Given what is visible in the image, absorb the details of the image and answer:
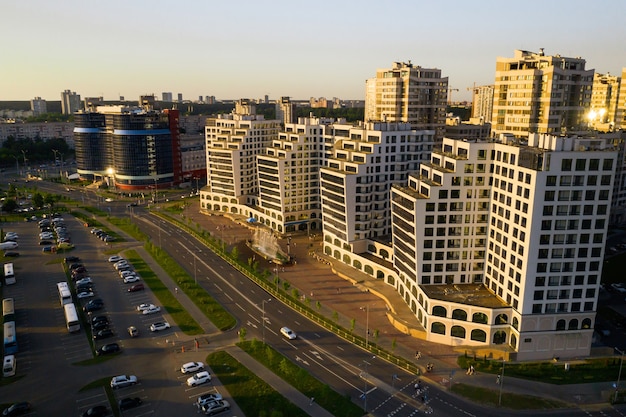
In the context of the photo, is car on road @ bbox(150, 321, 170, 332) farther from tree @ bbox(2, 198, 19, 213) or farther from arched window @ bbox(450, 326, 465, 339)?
tree @ bbox(2, 198, 19, 213)

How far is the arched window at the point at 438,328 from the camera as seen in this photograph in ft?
284

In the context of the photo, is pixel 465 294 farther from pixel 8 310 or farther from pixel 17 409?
pixel 8 310

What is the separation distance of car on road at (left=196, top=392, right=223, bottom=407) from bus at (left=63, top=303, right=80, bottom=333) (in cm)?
3511

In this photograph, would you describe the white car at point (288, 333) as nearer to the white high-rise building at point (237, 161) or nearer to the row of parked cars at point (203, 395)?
the row of parked cars at point (203, 395)

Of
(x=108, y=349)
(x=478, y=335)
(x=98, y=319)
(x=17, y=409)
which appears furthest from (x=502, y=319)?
(x=17, y=409)

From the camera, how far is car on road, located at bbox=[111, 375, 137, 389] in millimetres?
72625

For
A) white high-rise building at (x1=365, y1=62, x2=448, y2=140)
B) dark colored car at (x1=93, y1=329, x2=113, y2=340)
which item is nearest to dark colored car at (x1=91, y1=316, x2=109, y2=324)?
dark colored car at (x1=93, y1=329, x2=113, y2=340)

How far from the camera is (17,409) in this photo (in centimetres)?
6644

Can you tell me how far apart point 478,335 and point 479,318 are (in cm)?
318

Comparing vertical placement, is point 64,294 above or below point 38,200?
below

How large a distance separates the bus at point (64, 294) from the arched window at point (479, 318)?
269 feet

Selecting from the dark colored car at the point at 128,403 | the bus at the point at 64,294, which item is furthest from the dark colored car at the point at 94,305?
the dark colored car at the point at 128,403

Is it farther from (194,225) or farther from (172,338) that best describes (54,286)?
(194,225)

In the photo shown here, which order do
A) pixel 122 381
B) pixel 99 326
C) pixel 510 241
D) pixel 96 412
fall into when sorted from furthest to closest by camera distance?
pixel 99 326 < pixel 510 241 < pixel 122 381 < pixel 96 412
